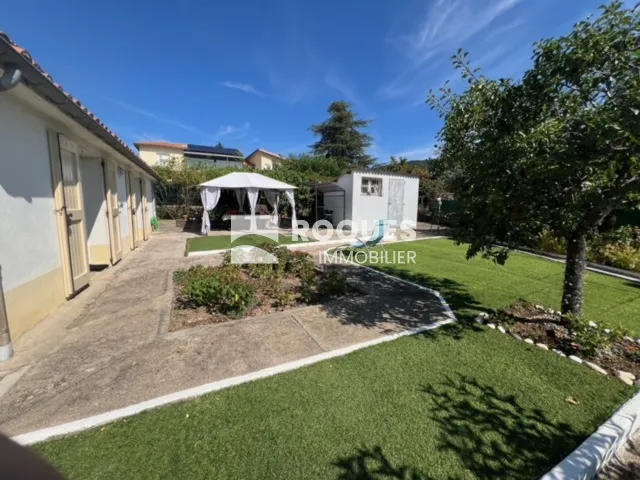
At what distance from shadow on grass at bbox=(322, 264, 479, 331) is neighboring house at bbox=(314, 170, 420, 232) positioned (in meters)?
10.4

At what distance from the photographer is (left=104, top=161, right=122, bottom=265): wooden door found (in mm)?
7227

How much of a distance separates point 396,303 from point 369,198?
41.7ft

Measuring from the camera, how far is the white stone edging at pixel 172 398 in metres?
2.17

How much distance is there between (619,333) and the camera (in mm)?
3359

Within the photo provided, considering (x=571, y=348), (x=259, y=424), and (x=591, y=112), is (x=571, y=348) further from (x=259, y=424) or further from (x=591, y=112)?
(x=259, y=424)

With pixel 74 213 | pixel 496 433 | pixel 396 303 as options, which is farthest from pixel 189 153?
pixel 496 433

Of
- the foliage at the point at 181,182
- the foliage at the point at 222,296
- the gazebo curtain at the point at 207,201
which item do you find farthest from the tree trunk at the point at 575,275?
the foliage at the point at 181,182

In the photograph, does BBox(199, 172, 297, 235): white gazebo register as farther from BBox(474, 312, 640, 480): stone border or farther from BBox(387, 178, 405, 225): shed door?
BBox(474, 312, 640, 480): stone border

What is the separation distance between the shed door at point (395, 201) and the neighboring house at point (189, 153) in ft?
58.2

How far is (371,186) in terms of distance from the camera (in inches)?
677

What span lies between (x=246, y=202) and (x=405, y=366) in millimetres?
16999

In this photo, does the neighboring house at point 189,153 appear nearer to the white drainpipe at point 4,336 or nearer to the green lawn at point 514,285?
the green lawn at point 514,285

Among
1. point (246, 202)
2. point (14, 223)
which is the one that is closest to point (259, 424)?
point (14, 223)

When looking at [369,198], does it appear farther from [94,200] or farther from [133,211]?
[94,200]
